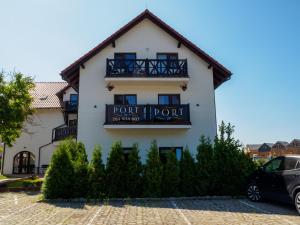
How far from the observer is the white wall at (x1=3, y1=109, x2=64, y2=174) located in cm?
2893

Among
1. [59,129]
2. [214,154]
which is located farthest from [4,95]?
[214,154]

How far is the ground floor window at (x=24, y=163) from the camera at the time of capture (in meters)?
29.2

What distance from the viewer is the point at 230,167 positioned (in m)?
14.0

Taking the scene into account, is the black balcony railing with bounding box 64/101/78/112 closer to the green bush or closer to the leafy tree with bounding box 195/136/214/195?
the green bush

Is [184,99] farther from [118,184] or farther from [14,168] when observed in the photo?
[14,168]

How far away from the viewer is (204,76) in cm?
1948

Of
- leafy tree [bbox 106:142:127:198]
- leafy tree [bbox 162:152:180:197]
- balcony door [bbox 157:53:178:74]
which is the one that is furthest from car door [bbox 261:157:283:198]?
balcony door [bbox 157:53:178:74]

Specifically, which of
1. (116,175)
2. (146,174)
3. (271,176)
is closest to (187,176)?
(146,174)

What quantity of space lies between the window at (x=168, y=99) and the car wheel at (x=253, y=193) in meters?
7.90

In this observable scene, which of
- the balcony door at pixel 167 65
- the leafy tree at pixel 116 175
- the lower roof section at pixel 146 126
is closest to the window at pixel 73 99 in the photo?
the lower roof section at pixel 146 126

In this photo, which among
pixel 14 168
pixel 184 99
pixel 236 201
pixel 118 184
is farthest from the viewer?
pixel 14 168

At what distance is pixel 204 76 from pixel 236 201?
30.4ft

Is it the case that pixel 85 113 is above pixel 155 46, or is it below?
below

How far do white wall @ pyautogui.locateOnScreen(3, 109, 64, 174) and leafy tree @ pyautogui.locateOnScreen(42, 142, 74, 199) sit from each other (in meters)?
16.0
